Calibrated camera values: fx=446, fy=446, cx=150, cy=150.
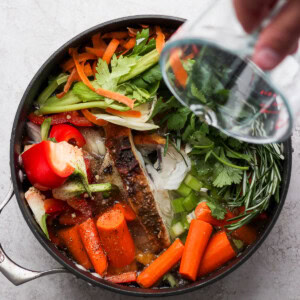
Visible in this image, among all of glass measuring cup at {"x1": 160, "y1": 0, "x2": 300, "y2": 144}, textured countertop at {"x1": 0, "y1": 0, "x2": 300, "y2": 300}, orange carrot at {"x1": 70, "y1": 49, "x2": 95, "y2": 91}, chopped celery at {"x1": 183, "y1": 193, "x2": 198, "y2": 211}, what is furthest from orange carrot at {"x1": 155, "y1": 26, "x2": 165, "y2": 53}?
chopped celery at {"x1": 183, "y1": 193, "x2": 198, "y2": 211}

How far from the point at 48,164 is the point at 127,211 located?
48 centimetres

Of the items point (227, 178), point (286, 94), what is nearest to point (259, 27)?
point (286, 94)

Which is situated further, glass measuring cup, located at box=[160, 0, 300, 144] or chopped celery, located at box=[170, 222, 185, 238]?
chopped celery, located at box=[170, 222, 185, 238]

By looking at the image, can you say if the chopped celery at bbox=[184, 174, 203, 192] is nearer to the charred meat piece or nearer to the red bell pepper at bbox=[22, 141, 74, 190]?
the charred meat piece

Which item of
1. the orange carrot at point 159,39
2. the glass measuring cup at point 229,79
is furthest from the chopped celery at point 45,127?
the glass measuring cup at point 229,79

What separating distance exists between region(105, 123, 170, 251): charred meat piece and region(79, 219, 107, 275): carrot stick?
24cm

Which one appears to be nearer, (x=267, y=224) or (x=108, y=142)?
(x=267, y=224)

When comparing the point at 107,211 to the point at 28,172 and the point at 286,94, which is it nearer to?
the point at 28,172

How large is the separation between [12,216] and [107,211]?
0.58 meters

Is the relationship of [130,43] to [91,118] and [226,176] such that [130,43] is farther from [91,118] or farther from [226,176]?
[226,176]

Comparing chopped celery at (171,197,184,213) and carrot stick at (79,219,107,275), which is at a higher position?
chopped celery at (171,197,184,213)

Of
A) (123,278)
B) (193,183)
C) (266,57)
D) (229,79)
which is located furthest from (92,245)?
(266,57)

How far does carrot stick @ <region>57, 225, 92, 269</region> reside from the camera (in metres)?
2.25

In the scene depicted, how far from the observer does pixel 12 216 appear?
2.44m
